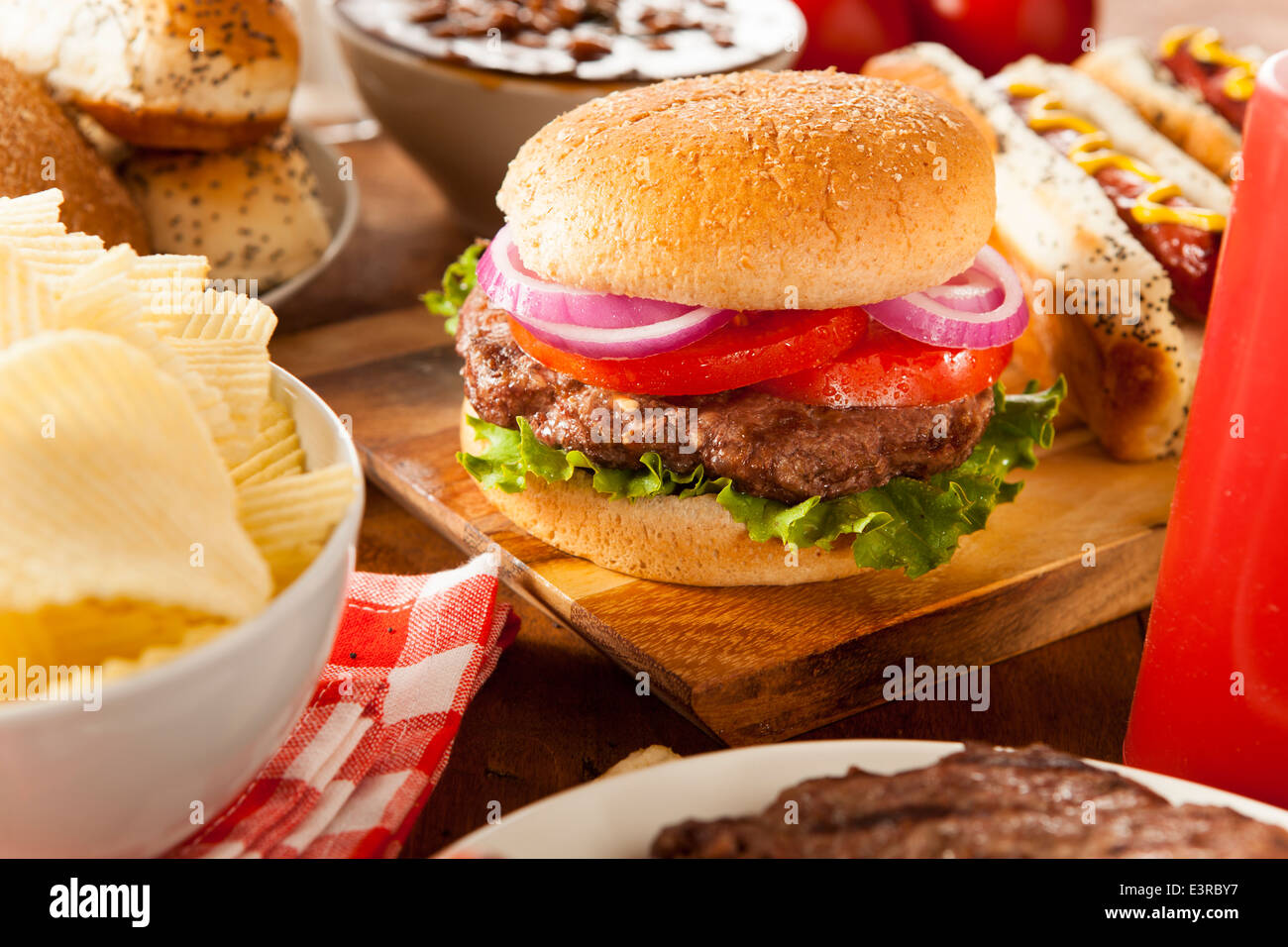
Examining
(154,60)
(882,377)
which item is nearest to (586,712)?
(882,377)

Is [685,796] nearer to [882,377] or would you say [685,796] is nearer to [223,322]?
[223,322]

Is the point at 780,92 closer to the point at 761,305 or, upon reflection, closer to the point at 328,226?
the point at 761,305

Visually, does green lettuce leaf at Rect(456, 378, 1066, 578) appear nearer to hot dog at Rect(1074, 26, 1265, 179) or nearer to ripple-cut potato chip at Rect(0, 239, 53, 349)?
ripple-cut potato chip at Rect(0, 239, 53, 349)

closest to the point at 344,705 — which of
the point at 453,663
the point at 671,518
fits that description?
the point at 453,663

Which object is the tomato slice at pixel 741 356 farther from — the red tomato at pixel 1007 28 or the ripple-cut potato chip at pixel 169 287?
the red tomato at pixel 1007 28

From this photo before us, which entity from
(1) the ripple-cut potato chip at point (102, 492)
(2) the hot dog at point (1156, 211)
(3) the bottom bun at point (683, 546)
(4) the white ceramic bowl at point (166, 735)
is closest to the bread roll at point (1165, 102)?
(2) the hot dog at point (1156, 211)

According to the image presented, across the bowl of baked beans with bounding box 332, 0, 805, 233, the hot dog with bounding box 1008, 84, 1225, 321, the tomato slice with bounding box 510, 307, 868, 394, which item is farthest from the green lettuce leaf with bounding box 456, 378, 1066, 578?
the bowl of baked beans with bounding box 332, 0, 805, 233
